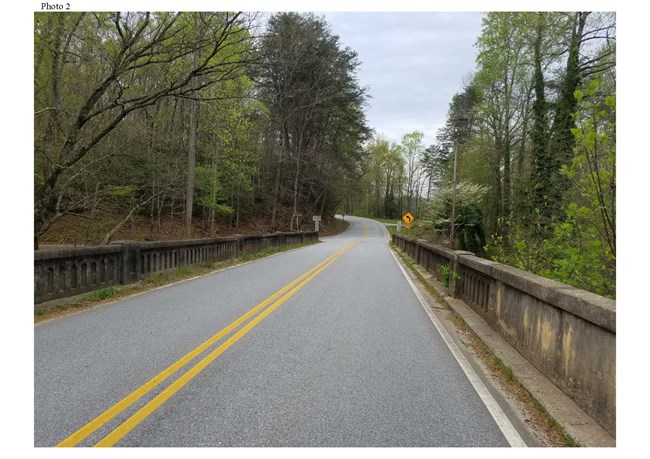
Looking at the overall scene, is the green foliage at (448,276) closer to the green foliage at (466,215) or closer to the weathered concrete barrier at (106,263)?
the weathered concrete barrier at (106,263)

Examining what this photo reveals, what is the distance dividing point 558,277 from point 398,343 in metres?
2.84

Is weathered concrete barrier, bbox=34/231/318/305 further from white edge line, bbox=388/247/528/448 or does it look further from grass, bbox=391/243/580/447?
grass, bbox=391/243/580/447

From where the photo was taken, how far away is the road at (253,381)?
3.00 meters

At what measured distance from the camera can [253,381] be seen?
3.96 m

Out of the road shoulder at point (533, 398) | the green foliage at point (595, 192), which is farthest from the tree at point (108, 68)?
the road shoulder at point (533, 398)

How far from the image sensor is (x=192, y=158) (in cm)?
1988

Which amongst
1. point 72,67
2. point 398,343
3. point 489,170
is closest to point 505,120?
point 489,170

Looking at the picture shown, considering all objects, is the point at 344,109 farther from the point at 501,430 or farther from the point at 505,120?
the point at 501,430

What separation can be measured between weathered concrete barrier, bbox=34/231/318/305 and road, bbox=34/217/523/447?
0.97 metres

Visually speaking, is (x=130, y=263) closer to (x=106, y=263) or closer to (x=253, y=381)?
(x=106, y=263)

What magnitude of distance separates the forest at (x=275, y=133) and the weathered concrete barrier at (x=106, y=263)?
186cm

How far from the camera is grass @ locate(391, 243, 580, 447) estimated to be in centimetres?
306

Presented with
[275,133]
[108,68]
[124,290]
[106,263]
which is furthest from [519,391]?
[275,133]

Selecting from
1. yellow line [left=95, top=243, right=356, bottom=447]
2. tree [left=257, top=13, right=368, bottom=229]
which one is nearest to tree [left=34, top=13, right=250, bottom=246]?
yellow line [left=95, top=243, right=356, bottom=447]
